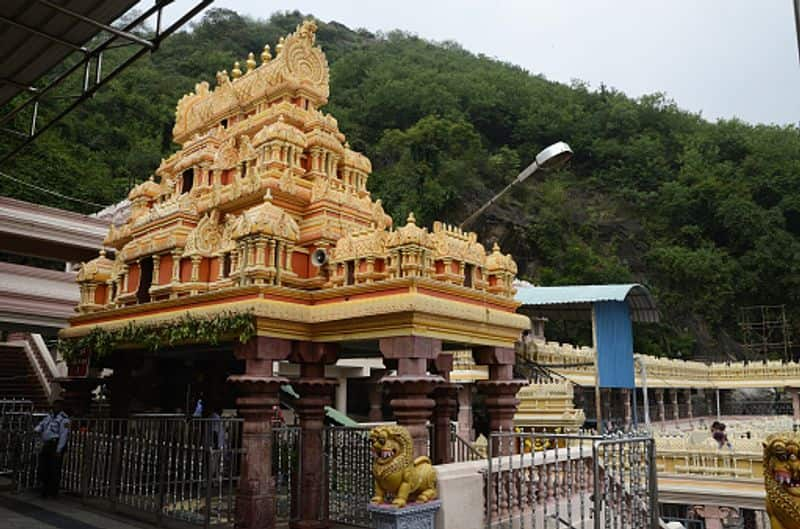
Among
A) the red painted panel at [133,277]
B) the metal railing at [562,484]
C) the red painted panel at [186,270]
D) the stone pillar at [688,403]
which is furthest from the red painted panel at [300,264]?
the stone pillar at [688,403]

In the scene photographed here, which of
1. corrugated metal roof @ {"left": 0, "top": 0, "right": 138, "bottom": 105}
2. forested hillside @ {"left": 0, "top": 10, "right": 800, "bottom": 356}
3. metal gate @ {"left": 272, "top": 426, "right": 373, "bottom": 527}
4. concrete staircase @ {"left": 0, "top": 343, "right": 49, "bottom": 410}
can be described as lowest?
metal gate @ {"left": 272, "top": 426, "right": 373, "bottom": 527}

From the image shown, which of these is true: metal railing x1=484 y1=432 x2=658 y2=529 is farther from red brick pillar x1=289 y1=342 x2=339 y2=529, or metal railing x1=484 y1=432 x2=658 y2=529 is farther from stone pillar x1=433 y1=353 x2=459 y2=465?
stone pillar x1=433 y1=353 x2=459 y2=465

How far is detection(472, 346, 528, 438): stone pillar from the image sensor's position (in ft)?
31.2

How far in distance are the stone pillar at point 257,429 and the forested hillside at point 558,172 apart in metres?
30.1

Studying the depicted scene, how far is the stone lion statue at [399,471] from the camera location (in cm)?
601

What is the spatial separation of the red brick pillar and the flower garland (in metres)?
0.92

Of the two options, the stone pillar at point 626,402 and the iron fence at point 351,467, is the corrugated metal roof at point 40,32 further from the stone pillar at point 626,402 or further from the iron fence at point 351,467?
the stone pillar at point 626,402

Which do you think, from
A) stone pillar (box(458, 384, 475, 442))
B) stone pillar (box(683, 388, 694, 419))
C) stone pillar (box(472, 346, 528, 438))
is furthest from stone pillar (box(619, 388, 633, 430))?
stone pillar (box(472, 346, 528, 438))

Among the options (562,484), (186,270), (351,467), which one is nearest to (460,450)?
(351,467)

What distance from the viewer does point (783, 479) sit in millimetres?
5211

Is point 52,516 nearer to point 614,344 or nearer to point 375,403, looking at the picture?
point 375,403

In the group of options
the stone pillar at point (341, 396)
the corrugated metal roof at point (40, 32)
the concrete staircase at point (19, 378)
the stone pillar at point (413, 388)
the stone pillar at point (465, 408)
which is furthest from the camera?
the stone pillar at point (341, 396)

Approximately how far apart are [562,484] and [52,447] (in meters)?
8.39

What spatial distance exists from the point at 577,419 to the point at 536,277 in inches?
1144
